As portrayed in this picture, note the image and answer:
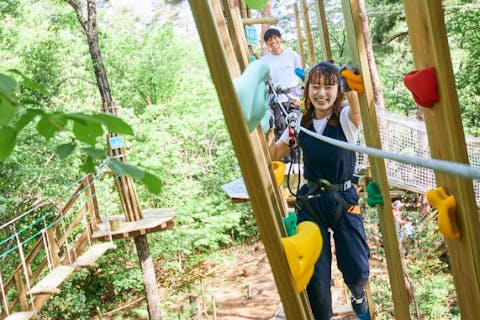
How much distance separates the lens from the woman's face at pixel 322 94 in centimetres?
166

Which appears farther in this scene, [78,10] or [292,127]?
[78,10]

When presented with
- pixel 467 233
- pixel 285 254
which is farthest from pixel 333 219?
pixel 285 254

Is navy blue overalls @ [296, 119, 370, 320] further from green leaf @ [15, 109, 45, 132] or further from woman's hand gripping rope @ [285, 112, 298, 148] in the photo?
green leaf @ [15, 109, 45, 132]

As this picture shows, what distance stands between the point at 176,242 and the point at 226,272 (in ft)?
3.97

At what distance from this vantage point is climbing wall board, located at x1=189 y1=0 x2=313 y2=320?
0.35 meters

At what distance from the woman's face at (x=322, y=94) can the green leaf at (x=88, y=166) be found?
3.91ft

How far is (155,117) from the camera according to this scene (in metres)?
9.29

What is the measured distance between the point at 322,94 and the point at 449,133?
102 centimetres

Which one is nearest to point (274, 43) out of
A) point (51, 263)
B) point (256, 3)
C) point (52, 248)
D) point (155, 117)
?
point (52, 248)

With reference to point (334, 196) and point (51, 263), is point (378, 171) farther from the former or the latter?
point (51, 263)

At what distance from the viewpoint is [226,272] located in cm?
884

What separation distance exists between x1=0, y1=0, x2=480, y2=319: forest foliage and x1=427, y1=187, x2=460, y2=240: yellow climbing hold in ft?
16.4

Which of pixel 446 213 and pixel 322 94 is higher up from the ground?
pixel 322 94

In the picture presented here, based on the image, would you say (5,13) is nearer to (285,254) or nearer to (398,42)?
(398,42)
